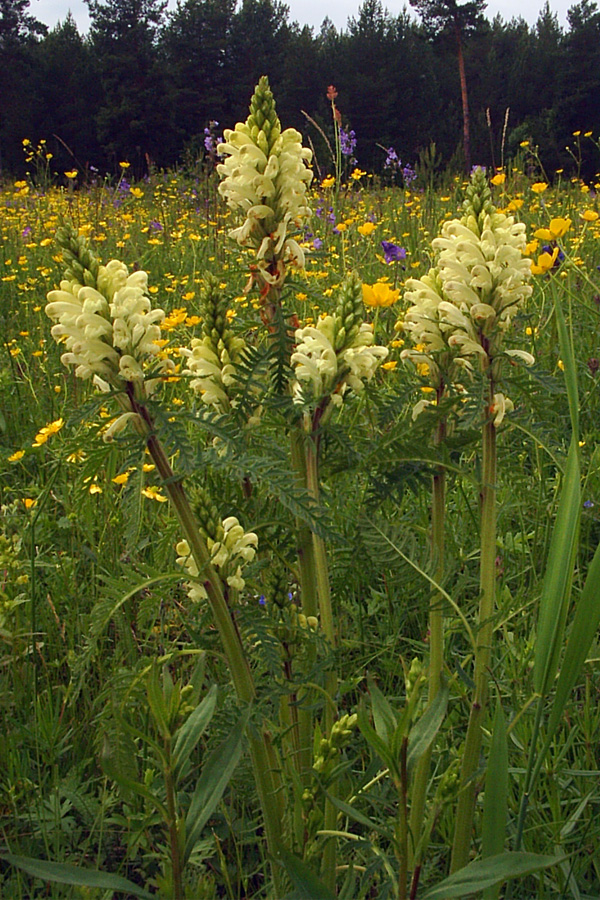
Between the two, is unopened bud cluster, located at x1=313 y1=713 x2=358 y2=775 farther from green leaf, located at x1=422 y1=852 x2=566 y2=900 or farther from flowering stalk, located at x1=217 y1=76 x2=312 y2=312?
flowering stalk, located at x1=217 y1=76 x2=312 y2=312

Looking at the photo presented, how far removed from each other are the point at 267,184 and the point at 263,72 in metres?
47.1

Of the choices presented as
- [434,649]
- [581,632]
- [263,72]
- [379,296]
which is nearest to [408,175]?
[379,296]

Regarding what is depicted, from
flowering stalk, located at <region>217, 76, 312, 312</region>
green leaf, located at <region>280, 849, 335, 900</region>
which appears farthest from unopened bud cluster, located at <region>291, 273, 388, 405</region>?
green leaf, located at <region>280, 849, 335, 900</region>

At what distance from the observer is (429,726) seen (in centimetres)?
83

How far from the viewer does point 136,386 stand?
0.95 meters

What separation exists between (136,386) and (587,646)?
63 cm

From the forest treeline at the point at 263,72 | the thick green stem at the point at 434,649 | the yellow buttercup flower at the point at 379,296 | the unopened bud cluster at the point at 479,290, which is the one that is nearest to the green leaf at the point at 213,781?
the thick green stem at the point at 434,649

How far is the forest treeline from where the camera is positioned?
34406 mm

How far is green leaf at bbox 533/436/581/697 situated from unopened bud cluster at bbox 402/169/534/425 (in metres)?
0.24

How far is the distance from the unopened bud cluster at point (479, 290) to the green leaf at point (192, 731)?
1.85 ft

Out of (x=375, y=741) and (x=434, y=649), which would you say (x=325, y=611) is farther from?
(x=375, y=741)

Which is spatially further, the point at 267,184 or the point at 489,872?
the point at 267,184

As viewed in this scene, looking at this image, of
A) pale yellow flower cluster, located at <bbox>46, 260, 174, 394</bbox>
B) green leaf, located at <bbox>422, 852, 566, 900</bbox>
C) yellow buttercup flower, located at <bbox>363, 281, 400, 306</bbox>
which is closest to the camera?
green leaf, located at <bbox>422, 852, 566, 900</bbox>

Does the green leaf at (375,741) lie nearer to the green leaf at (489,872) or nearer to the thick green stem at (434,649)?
the green leaf at (489,872)
